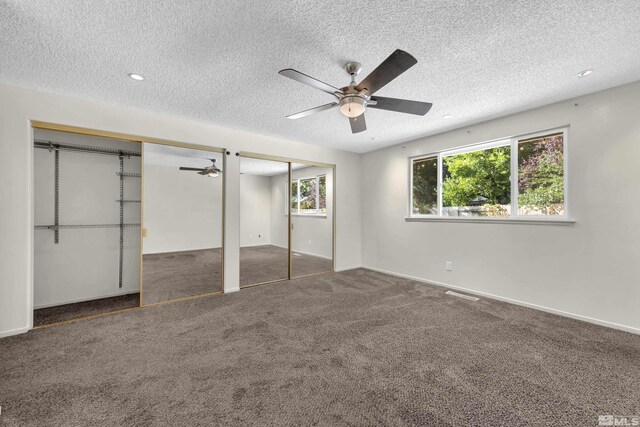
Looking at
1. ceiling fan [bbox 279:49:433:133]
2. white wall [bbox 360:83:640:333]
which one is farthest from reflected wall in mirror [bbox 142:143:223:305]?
white wall [bbox 360:83:640:333]

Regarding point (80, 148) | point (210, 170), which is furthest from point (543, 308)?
point (80, 148)

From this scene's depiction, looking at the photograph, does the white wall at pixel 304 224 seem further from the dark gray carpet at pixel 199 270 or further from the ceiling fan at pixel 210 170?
the ceiling fan at pixel 210 170

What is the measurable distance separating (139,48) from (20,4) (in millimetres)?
612

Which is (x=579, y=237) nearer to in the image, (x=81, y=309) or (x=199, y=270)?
(x=199, y=270)

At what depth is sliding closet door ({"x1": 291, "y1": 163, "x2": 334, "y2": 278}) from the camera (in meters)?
5.38

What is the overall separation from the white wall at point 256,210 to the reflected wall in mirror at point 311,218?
0.35m

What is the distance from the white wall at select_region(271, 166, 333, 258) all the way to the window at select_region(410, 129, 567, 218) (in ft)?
5.84

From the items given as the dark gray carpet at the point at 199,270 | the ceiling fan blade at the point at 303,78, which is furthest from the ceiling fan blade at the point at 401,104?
the dark gray carpet at the point at 199,270

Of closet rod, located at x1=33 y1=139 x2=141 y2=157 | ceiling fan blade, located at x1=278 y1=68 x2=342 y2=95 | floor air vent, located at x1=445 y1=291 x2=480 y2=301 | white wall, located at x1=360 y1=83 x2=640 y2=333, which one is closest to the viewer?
ceiling fan blade, located at x1=278 y1=68 x2=342 y2=95

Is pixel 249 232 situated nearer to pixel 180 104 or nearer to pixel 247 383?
pixel 180 104

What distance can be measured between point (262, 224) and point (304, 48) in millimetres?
3824

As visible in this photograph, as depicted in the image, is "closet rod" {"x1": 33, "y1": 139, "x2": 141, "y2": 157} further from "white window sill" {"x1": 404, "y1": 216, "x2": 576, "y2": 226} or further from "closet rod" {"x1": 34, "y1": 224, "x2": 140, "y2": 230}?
"white window sill" {"x1": 404, "y1": 216, "x2": 576, "y2": 226}

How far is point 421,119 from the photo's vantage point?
355 centimetres

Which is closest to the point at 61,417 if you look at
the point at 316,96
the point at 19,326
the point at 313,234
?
the point at 19,326
